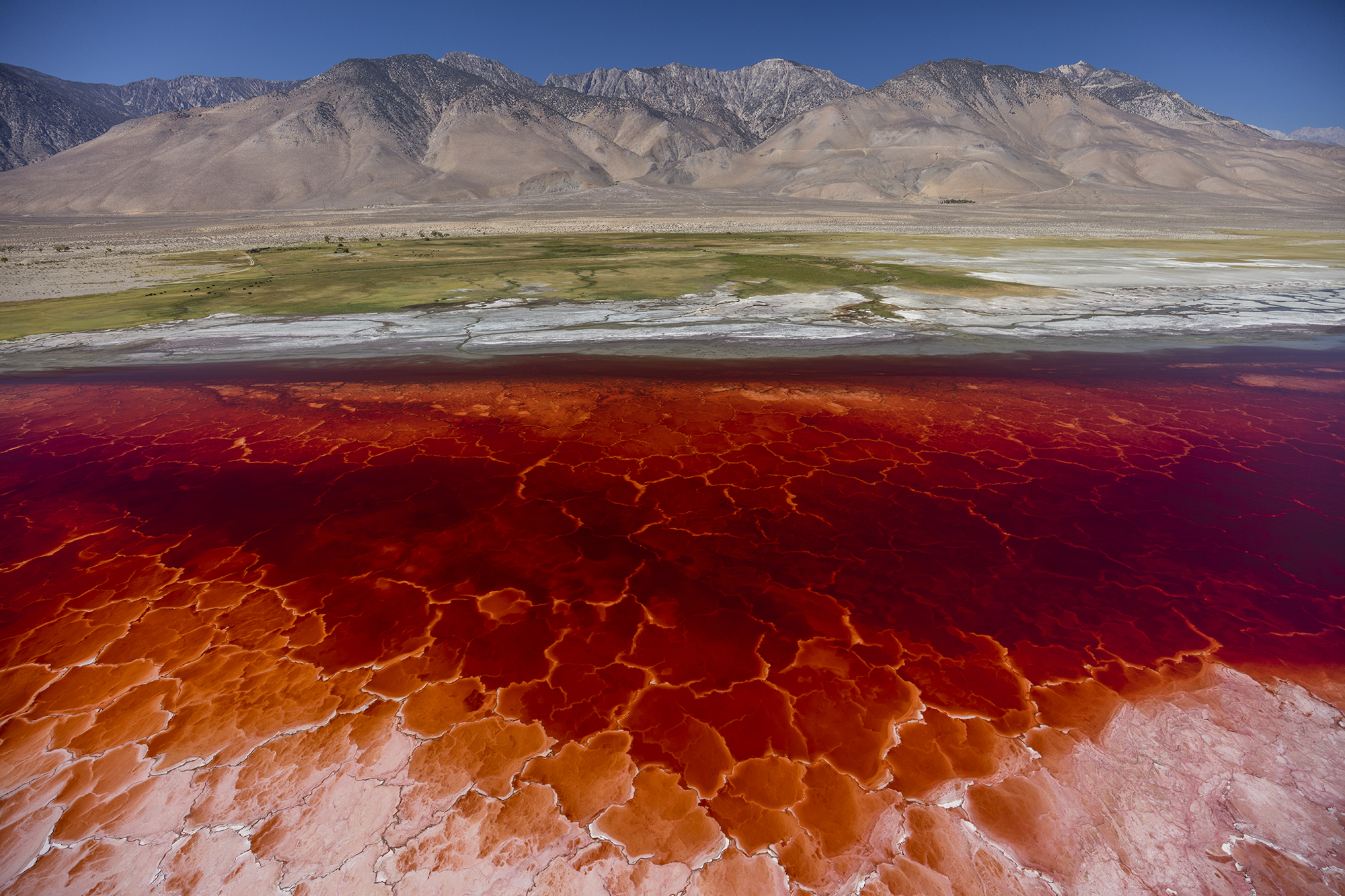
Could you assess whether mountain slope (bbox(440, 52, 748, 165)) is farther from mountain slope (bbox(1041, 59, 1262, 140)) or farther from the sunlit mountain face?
the sunlit mountain face

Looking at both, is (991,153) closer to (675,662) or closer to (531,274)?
(531,274)

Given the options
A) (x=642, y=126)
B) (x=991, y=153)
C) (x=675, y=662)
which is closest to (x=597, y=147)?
(x=642, y=126)

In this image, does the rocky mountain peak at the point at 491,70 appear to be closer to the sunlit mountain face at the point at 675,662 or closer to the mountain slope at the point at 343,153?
the mountain slope at the point at 343,153

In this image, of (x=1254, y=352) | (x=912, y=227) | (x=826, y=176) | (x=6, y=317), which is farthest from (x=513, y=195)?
(x=1254, y=352)

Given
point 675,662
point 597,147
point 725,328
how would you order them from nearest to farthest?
point 675,662 → point 725,328 → point 597,147

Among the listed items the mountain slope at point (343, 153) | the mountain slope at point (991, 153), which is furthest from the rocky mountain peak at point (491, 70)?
the mountain slope at point (991, 153)

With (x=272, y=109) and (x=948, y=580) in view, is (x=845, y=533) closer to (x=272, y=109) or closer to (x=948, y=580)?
(x=948, y=580)

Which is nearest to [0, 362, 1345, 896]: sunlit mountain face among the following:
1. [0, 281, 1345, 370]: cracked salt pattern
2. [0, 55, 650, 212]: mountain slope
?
[0, 281, 1345, 370]: cracked salt pattern
